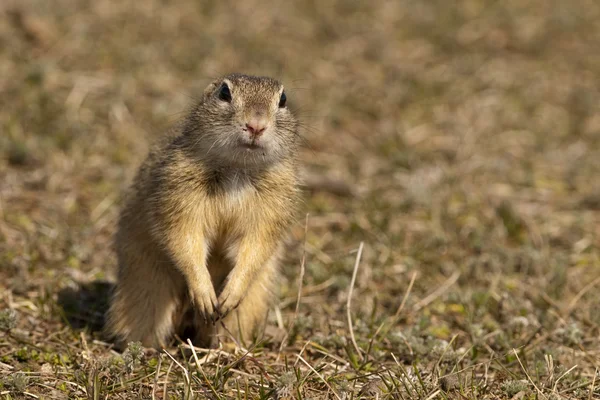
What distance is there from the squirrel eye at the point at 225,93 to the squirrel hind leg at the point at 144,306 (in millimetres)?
1259

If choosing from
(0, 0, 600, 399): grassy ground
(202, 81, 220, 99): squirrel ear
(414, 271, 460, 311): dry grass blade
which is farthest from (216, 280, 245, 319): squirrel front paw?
(414, 271, 460, 311): dry grass blade

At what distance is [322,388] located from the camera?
15.7ft

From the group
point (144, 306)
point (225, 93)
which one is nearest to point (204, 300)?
point (144, 306)

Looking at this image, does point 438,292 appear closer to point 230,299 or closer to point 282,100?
point 230,299

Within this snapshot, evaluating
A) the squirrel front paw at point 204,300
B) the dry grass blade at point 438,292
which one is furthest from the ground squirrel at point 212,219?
the dry grass blade at point 438,292

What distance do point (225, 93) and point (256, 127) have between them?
479mm

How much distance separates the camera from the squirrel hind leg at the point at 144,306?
532 cm

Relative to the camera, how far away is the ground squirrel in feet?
16.1

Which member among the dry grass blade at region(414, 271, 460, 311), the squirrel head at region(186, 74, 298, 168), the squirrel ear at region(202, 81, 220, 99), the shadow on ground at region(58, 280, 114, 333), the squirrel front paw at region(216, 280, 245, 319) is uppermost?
the squirrel ear at region(202, 81, 220, 99)

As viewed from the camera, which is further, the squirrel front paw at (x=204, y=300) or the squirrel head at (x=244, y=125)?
the squirrel front paw at (x=204, y=300)

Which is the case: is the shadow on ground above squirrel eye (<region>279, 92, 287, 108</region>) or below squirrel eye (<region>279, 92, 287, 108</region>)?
below

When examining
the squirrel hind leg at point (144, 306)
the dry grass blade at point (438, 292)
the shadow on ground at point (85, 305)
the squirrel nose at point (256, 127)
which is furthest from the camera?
the dry grass blade at point (438, 292)

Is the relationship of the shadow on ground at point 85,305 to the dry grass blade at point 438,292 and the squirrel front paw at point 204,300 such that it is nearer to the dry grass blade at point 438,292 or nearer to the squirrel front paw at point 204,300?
the squirrel front paw at point 204,300

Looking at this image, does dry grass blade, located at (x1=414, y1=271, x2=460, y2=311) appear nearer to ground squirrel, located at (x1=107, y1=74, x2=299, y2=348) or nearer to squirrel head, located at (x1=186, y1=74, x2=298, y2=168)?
ground squirrel, located at (x1=107, y1=74, x2=299, y2=348)
